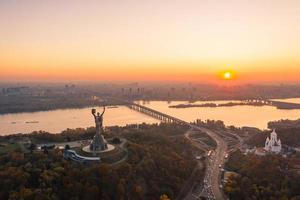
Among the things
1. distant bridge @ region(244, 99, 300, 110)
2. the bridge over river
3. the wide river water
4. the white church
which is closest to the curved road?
the bridge over river

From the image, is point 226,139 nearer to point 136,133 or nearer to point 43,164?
point 136,133

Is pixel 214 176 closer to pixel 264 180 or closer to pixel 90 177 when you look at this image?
pixel 264 180

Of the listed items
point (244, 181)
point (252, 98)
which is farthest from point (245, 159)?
point (252, 98)

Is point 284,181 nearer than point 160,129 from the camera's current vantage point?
Yes

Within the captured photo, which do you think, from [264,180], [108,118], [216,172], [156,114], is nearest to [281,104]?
[156,114]

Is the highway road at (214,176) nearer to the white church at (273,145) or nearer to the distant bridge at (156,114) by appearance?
the white church at (273,145)

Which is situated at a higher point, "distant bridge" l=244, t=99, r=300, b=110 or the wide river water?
"distant bridge" l=244, t=99, r=300, b=110

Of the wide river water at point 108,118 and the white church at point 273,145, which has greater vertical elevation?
the white church at point 273,145

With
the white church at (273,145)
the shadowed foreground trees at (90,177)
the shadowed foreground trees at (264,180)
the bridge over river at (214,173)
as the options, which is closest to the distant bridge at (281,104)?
the bridge over river at (214,173)

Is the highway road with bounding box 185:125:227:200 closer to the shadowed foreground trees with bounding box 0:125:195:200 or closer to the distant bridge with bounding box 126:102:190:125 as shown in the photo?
the shadowed foreground trees with bounding box 0:125:195:200

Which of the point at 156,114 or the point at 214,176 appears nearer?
the point at 214,176

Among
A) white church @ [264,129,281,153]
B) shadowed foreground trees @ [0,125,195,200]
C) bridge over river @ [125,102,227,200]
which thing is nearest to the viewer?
shadowed foreground trees @ [0,125,195,200]
